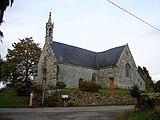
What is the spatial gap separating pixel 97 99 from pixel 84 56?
54.9ft

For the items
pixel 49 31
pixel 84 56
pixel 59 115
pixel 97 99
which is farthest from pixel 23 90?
pixel 84 56

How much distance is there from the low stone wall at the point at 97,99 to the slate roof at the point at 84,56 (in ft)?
38.7

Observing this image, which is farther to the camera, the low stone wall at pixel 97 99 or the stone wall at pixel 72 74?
the stone wall at pixel 72 74

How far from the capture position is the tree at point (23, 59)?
45.8 m

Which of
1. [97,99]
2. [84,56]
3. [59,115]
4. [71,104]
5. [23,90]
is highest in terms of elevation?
[84,56]

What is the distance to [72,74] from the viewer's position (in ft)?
122

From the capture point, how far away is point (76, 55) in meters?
39.9

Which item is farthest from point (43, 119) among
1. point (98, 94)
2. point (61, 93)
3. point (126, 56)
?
point (126, 56)

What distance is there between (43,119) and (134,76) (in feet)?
105

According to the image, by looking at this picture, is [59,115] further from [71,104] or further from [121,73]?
[121,73]

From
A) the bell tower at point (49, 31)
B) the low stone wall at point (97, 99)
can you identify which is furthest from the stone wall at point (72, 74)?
the low stone wall at point (97, 99)

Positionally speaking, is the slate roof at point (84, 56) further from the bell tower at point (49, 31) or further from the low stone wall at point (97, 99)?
the low stone wall at point (97, 99)

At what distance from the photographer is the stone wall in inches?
Result: 1414

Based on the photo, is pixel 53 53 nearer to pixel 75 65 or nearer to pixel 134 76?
pixel 75 65
